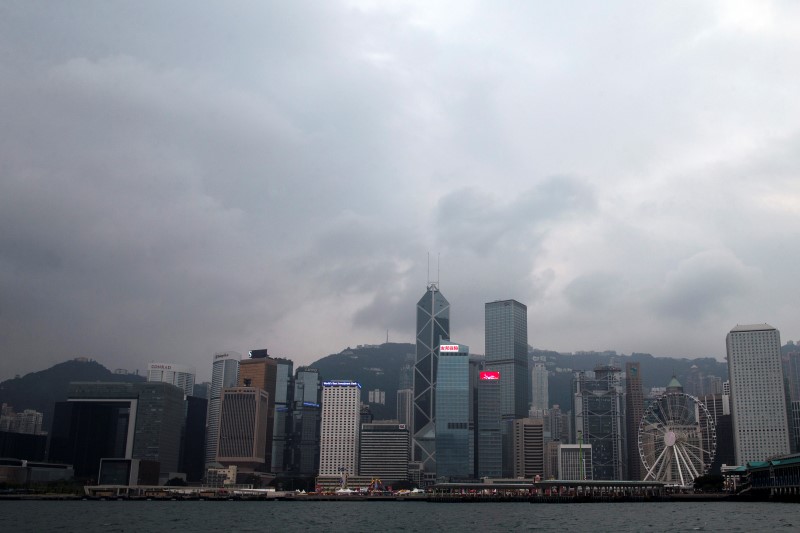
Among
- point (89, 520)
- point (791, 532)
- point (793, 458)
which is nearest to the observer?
point (791, 532)

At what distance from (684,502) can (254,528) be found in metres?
124

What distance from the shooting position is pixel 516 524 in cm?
12081

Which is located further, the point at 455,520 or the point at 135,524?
the point at 455,520

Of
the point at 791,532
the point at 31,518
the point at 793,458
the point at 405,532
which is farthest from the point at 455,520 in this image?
the point at 793,458

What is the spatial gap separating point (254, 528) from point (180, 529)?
989 centimetres

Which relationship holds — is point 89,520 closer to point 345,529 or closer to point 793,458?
point 345,529

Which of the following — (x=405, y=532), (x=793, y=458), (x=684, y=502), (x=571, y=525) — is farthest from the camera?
(x=684, y=502)

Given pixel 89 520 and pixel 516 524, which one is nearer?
pixel 516 524

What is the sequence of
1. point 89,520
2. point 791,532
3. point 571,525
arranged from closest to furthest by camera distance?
point 791,532, point 571,525, point 89,520

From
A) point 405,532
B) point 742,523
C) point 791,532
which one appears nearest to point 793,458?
point 742,523

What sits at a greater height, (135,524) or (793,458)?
(793,458)

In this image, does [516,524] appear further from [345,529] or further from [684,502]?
[684,502]

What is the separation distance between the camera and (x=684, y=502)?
651 ft

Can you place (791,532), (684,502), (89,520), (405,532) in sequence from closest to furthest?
(791,532)
(405,532)
(89,520)
(684,502)
